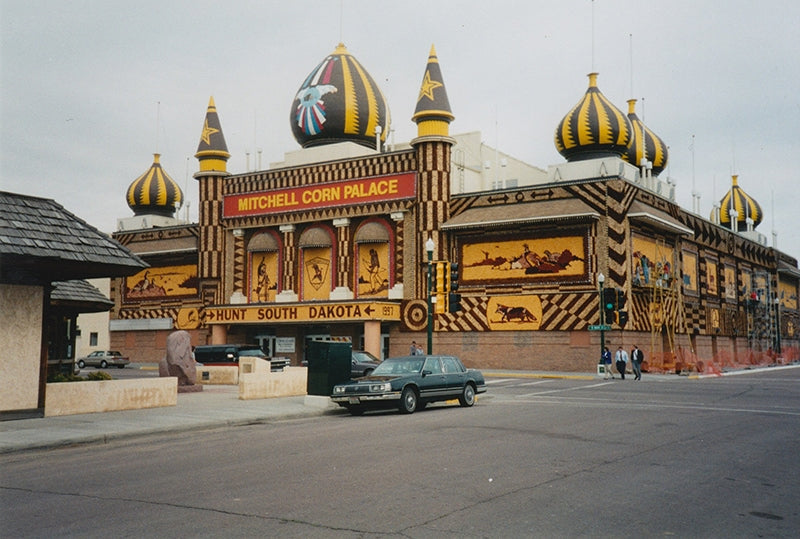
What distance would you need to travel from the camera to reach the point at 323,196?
50000mm

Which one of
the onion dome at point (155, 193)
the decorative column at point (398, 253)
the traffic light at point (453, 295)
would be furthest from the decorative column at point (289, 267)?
the traffic light at point (453, 295)

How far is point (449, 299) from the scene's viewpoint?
25.3m

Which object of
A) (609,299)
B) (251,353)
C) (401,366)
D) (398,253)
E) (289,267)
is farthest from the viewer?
(289,267)

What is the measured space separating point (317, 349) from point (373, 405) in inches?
134

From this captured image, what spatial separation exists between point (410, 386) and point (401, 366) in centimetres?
101

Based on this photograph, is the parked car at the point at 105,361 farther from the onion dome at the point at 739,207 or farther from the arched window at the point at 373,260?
the onion dome at the point at 739,207

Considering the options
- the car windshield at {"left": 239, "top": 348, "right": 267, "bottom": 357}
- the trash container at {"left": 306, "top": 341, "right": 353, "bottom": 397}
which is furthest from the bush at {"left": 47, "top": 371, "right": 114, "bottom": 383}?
the car windshield at {"left": 239, "top": 348, "right": 267, "bottom": 357}

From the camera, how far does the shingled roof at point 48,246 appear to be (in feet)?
52.1

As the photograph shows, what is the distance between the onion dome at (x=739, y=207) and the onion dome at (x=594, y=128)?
98.1 ft

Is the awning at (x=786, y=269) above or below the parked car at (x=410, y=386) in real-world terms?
above

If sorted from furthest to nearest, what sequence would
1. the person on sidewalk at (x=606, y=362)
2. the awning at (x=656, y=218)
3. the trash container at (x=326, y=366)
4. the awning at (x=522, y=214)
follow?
1. the awning at (x=656, y=218)
2. the awning at (x=522, y=214)
3. the person on sidewalk at (x=606, y=362)
4. the trash container at (x=326, y=366)

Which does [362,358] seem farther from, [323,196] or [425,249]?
[323,196]

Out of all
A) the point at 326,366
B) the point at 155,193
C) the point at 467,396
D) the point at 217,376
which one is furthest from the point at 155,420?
the point at 155,193

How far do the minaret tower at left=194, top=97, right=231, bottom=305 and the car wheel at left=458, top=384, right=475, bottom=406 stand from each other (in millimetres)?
35779
